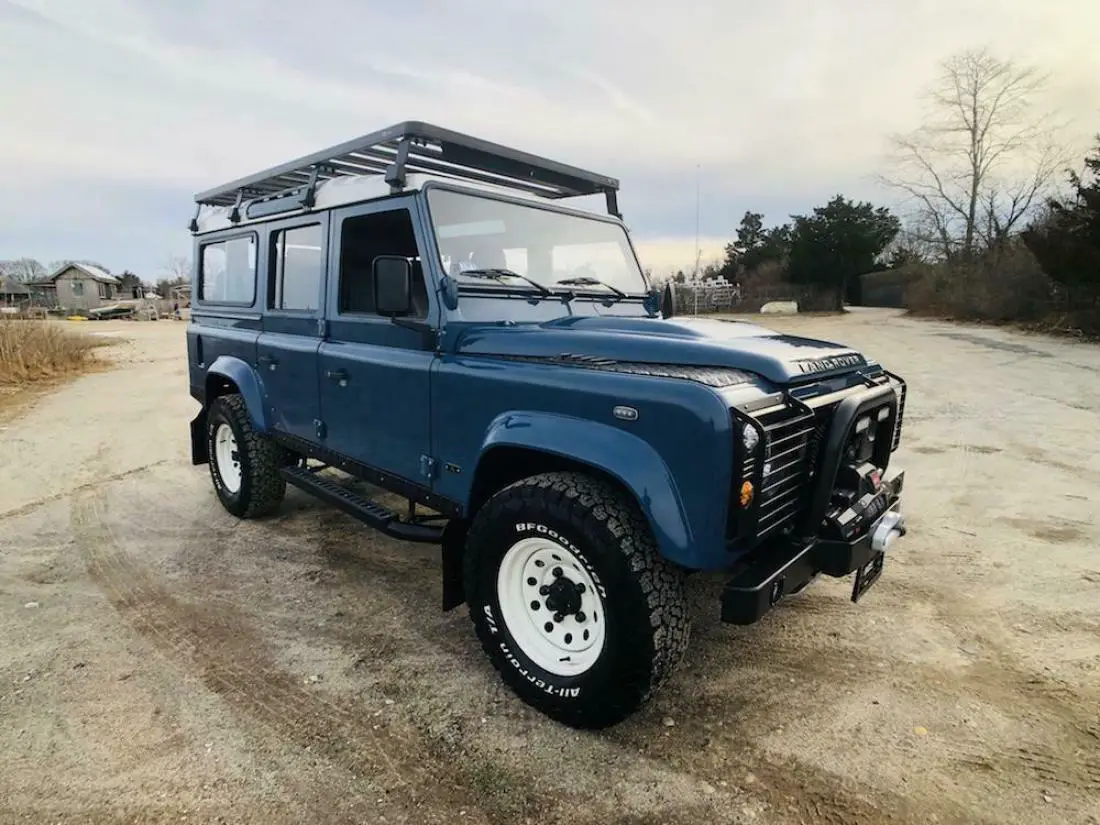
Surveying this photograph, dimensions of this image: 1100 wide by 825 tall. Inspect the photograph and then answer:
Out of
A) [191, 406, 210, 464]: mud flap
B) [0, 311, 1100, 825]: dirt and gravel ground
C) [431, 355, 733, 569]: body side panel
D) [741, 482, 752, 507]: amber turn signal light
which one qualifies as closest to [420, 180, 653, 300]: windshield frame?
[431, 355, 733, 569]: body side panel

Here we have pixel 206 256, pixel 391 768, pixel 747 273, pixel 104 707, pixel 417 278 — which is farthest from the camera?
pixel 747 273

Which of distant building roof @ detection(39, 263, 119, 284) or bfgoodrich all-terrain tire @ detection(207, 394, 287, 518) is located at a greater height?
distant building roof @ detection(39, 263, 119, 284)

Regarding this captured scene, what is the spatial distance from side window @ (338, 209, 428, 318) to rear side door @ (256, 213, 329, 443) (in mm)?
188

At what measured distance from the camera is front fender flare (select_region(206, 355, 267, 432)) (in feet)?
15.0

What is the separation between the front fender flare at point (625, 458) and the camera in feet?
7.39

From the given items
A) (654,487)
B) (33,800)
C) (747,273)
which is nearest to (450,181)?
(654,487)

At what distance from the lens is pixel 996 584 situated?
12.8 feet

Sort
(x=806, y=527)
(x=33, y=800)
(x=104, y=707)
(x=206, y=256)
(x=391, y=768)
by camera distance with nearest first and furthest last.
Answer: (x=33, y=800), (x=391, y=768), (x=806, y=527), (x=104, y=707), (x=206, y=256)

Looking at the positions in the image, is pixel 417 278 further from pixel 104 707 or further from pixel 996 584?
pixel 996 584

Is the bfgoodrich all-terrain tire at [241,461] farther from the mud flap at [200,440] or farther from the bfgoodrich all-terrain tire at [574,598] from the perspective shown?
the bfgoodrich all-terrain tire at [574,598]

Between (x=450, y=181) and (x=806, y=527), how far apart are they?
2.35 metres

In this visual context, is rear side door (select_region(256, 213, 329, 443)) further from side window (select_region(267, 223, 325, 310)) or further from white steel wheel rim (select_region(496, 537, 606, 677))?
white steel wheel rim (select_region(496, 537, 606, 677))

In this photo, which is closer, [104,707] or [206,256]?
[104,707]

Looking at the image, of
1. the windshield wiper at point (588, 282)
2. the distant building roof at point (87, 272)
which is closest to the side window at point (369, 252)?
the windshield wiper at point (588, 282)
